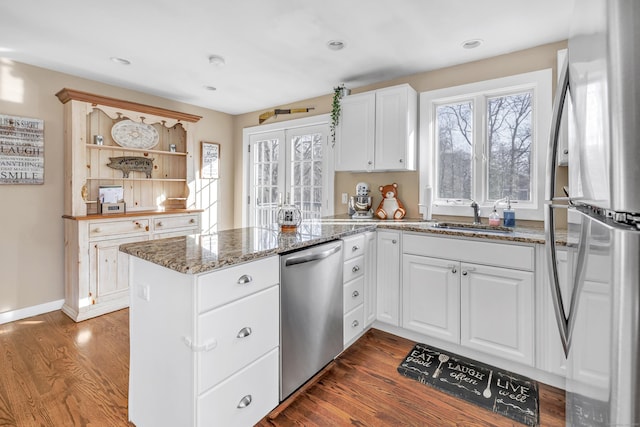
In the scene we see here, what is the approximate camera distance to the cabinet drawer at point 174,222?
3.65 meters

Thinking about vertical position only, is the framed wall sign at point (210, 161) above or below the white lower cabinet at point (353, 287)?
above

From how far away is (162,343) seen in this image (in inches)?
59.2

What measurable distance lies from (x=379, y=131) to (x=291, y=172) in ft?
5.15

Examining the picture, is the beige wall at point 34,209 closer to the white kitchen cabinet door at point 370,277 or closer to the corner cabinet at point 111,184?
the corner cabinet at point 111,184

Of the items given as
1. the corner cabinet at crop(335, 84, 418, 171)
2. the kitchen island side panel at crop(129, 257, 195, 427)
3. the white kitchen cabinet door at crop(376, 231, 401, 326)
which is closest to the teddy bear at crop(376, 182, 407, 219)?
the corner cabinet at crop(335, 84, 418, 171)

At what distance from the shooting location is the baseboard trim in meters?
3.01

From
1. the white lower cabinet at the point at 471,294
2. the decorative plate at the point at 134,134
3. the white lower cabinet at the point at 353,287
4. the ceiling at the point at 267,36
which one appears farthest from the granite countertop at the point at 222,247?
the decorative plate at the point at 134,134

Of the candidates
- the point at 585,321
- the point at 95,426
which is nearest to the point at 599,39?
→ the point at 585,321

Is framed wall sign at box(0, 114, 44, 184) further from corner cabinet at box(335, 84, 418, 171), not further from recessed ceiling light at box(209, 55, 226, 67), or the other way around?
corner cabinet at box(335, 84, 418, 171)

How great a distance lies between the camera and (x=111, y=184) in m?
3.68

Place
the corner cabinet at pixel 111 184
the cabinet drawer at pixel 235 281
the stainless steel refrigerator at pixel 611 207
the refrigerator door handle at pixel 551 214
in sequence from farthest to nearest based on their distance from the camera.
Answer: the corner cabinet at pixel 111 184
the cabinet drawer at pixel 235 281
the refrigerator door handle at pixel 551 214
the stainless steel refrigerator at pixel 611 207

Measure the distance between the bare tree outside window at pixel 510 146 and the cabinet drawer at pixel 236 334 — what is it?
89.6 inches

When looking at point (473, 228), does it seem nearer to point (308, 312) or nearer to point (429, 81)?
point (429, 81)

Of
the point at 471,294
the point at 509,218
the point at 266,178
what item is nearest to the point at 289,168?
the point at 266,178
